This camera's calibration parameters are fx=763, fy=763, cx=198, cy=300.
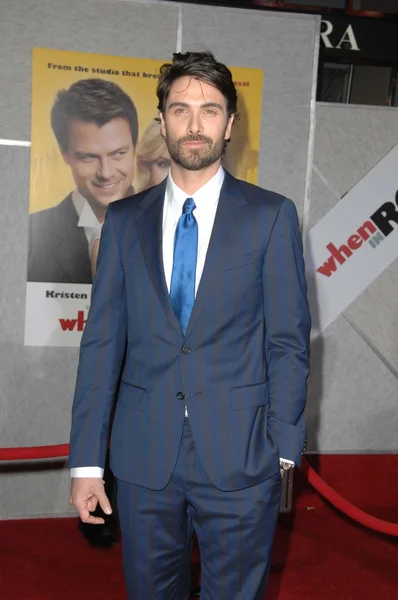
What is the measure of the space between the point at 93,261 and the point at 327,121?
1.46m

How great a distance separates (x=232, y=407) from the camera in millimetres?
1887

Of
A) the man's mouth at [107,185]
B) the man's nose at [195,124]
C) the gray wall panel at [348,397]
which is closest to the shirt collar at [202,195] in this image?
the man's nose at [195,124]

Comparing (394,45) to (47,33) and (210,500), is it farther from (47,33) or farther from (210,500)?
(210,500)

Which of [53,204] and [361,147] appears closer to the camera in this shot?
[53,204]

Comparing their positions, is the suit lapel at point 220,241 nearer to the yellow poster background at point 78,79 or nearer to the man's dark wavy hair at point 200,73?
the man's dark wavy hair at point 200,73

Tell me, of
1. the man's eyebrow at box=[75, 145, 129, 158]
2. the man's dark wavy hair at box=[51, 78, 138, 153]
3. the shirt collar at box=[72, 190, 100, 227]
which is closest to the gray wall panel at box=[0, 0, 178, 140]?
the man's dark wavy hair at box=[51, 78, 138, 153]

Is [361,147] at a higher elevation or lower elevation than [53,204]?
higher

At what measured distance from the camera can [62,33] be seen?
3549mm

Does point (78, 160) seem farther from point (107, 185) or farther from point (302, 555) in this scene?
point (302, 555)

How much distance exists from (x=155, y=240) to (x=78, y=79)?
1.92 m

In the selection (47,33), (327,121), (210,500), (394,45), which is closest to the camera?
(210,500)

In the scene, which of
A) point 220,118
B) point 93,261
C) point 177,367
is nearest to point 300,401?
point 177,367

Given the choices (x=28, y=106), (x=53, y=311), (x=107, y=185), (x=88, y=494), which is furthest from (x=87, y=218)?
(x=88, y=494)

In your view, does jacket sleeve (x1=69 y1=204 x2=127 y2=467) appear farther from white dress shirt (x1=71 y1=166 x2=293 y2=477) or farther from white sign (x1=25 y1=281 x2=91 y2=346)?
white sign (x1=25 y1=281 x2=91 y2=346)
